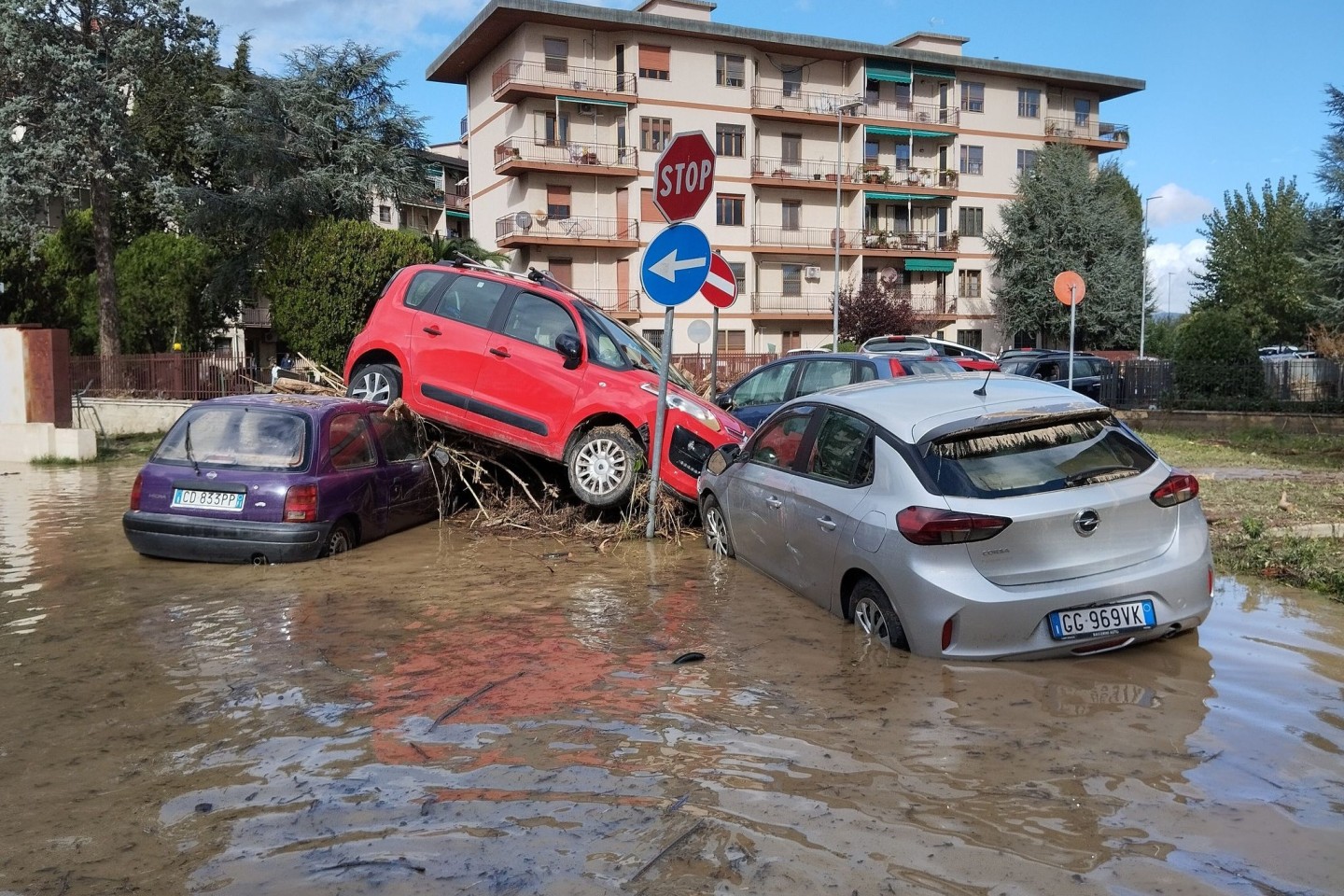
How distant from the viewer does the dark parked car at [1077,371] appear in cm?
2755

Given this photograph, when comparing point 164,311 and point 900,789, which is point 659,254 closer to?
point 900,789

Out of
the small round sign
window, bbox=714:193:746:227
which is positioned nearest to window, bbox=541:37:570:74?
window, bbox=714:193:746:227

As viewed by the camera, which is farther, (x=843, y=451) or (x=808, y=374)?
(x=808, y=374)

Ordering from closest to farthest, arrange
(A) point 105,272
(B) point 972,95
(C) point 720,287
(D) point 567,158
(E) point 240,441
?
1. (E) point 240,441
2. (C) point 720,287
3. (A) point 105,272
4. (D) point 567,158
5. (B) point 972,95

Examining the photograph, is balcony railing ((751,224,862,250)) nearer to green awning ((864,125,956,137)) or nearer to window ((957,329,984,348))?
green awning ((864,125,956,137))

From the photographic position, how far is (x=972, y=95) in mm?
55781

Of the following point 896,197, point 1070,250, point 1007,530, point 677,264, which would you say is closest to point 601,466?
point 677,264

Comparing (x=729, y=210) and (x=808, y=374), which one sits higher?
(x=729, y=210)

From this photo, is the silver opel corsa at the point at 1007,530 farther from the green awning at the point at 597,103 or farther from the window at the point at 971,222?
the window at the point at 971,222

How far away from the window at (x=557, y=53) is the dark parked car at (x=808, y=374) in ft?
120

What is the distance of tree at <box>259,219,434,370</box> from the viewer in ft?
83.1

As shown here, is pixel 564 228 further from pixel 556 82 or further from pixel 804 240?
pixel 804 240

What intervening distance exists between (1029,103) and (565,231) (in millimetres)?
28106

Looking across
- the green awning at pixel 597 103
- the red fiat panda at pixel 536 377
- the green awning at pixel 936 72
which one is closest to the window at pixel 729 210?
the green awning at pixel 597 103
